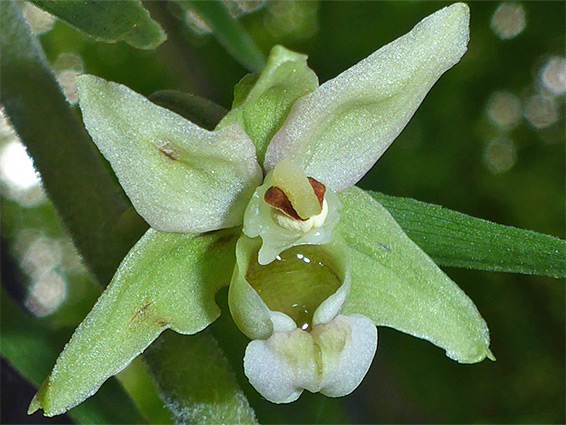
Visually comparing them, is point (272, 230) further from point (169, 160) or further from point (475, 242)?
point (475, 242)

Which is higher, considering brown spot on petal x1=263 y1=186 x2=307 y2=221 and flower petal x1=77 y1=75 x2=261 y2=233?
flower petal x1=77 y1=75 x2=261 y2=233

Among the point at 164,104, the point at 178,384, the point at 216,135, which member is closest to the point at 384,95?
the point at 216,135

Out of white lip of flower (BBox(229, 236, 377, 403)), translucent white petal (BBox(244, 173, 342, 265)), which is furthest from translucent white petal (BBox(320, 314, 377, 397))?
translucent white petal (BBox(244, 173, 342, 265))

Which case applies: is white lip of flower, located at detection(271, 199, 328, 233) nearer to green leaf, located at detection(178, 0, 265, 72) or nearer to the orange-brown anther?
the orange-brown anther

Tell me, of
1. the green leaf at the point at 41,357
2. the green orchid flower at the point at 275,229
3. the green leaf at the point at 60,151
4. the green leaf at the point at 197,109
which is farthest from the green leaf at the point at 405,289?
the green leaf at the point at 41,357

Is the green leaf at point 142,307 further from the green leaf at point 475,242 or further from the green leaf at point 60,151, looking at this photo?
the green leaf at point 475,242

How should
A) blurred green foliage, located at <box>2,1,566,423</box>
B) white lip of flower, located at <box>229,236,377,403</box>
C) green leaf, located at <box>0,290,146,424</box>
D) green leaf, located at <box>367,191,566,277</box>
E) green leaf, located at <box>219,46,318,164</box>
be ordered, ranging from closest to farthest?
green leaf, located at <box>219,46,318,164</box> < white lip of flower, located at <box>229,236,377,403</box> < green leaf, located at <box>367,191,566,277</box> < green leaf, located at <box>0,290,146,424</box> < blurred green foliage, located at <box>2,1,566,423</box>
